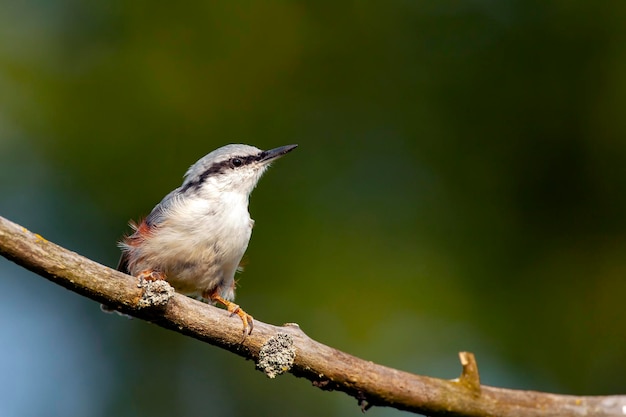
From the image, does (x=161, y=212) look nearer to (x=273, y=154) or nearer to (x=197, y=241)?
(x=197, y=241)

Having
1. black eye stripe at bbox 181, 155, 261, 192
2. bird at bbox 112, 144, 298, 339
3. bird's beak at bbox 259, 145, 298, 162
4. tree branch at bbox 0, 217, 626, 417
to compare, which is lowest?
tree branch at bbox 0, 217, 626, 417

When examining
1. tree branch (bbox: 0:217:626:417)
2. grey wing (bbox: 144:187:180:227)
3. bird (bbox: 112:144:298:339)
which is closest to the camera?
tree branch (bbox: 0:217:626:417)

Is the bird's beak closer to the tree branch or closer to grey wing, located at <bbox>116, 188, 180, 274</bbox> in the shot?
grey wing, located at <bbox>116, 188, 180, 274</bbox>

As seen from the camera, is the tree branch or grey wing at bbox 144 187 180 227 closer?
the tree branch

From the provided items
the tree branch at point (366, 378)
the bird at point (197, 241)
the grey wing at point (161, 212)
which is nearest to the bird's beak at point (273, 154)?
the bird at point (197, 241)

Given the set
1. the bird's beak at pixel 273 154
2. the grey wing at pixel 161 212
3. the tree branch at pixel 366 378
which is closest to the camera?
the tree branch at pixel 366 378

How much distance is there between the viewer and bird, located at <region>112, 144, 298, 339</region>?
13.2ft

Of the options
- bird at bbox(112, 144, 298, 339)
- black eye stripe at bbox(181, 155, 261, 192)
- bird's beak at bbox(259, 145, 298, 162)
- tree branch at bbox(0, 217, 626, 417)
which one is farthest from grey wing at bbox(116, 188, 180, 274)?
tree branch at bbox(0, 217, 626, 417)

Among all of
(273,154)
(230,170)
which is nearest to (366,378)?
(230,170)

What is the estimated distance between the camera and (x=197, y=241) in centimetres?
403

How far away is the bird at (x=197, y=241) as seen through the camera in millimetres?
4027

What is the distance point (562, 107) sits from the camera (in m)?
5.85

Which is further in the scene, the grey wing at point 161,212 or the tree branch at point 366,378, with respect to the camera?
the grey wing at point 161,212

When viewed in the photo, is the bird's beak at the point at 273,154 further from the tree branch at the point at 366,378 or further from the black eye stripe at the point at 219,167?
the tree branch at the point at 366,378
